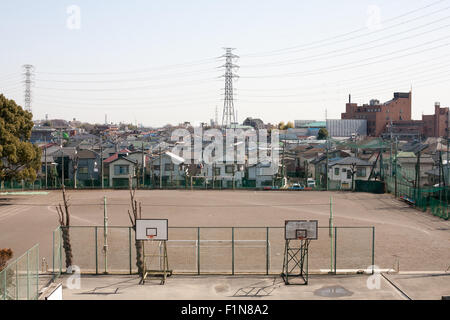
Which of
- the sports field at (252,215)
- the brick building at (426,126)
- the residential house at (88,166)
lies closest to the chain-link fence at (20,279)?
the sports field at (252,215)

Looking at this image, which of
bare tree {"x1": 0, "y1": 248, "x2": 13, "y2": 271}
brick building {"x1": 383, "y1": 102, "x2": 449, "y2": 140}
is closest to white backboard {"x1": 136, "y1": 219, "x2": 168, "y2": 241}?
bare tree {"x1": 0, "y1": 248, "x2": 13, "y2": 271}

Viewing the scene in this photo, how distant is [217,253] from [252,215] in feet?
32.7

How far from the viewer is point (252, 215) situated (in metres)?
27.8

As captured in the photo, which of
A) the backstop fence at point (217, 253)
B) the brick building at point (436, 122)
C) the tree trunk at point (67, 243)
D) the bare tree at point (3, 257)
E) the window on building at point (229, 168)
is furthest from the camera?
the brick building at point (436, 122)

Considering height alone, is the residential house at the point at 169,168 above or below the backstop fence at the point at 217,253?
above

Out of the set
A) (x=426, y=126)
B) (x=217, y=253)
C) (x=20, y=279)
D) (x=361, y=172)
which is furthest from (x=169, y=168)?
(x=426, y=126)

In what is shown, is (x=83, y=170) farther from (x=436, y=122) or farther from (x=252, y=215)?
(x=436, y=122)

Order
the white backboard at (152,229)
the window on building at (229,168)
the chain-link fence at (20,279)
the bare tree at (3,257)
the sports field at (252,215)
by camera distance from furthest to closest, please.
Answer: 1. the window on building at (229,168)
2. the sports field at (252,215)
3. the white backboard at (152,229)
4. the bare tree at (3,257)
5. the chain-link fence at (20,279)

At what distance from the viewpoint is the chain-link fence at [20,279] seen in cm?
1031

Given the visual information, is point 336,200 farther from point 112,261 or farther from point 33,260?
point 33,260

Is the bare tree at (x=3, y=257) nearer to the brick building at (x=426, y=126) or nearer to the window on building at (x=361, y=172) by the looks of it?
the window on building at (x=361, y=172)

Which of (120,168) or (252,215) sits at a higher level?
(120,168)

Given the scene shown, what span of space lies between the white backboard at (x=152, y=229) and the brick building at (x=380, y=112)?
85.8m

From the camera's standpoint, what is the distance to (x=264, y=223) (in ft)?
82.0
